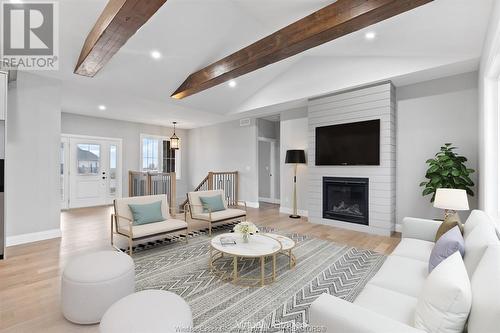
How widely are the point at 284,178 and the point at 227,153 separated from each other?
247cm

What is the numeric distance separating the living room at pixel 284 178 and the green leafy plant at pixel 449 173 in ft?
0.08

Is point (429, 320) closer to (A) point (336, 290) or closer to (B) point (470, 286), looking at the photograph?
(B) point (470, 286)

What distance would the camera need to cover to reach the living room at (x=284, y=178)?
5.90 feet

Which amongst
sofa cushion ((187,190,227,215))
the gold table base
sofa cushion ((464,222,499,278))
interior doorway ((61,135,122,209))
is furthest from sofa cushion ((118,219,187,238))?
interior doorway ((61,135,122,209))

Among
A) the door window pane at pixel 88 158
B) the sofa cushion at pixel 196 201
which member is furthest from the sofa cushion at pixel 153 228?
the door window pane at pixel 88 158

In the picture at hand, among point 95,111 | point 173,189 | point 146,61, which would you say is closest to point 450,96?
point 146,61

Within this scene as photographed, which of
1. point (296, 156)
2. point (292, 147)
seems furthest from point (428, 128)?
point (292, 147)

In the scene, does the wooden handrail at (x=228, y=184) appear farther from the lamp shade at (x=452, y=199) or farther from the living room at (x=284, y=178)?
the lamp shade at (x=452, y=199)

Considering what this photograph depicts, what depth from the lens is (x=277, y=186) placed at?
8492mm

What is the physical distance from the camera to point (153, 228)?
360 cm

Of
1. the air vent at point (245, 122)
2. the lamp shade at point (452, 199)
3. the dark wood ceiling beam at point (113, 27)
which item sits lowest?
the lamp shade at point (452, 199)

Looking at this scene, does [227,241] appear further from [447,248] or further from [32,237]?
[32,237]

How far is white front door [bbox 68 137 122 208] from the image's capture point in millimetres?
7160

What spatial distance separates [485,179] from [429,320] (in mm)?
2911
